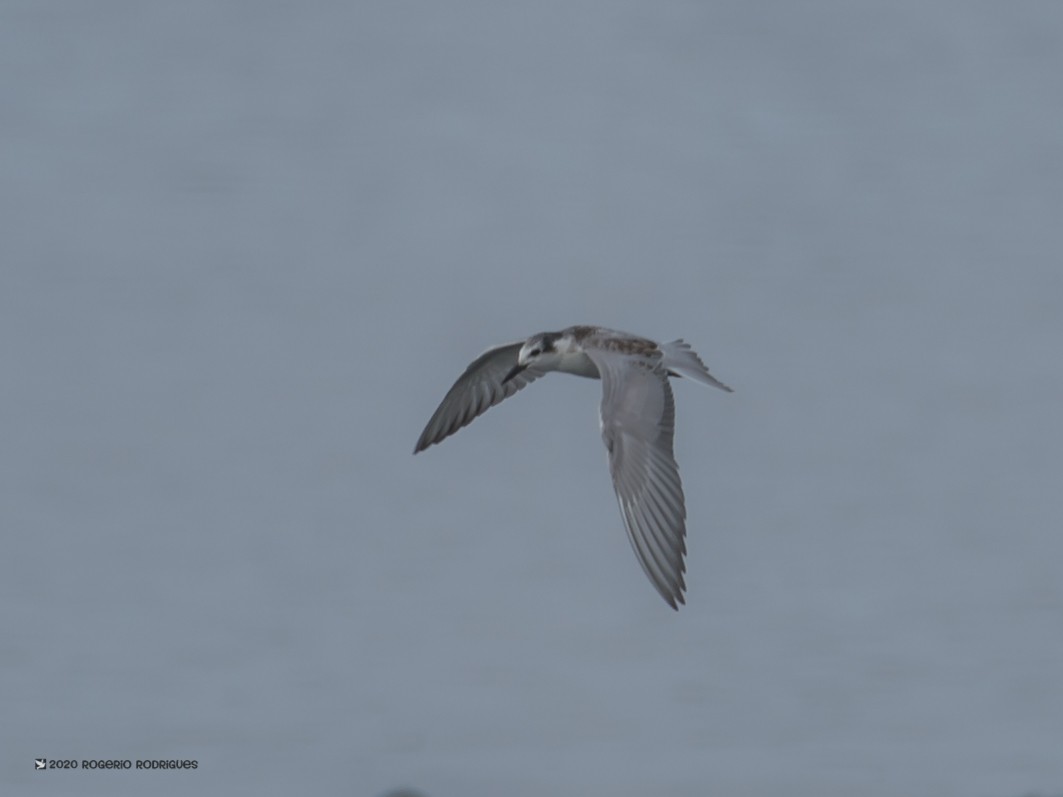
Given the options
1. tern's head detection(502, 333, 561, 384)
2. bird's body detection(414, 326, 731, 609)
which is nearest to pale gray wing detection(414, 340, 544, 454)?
bird's body detection(414, 326, 731, 609)

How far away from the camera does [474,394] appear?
643 inches

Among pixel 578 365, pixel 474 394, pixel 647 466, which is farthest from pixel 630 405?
pixel 474 394

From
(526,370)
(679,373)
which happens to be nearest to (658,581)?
(679,373)

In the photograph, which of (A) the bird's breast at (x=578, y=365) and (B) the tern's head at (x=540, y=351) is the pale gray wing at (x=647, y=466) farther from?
(B) the tern's head at (x=540, y=351)

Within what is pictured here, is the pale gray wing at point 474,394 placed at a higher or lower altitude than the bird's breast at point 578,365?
higher

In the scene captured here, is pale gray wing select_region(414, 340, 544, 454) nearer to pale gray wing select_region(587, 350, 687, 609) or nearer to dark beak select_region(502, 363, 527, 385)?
dark beak select_region(502, 363, 527, 385)

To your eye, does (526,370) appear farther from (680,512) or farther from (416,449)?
(680,512)

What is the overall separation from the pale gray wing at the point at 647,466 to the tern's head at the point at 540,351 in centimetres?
103

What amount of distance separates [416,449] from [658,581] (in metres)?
4.03

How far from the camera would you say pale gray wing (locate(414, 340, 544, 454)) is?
53.1 ft

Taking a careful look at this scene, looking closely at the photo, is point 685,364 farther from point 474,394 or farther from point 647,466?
point 474,394

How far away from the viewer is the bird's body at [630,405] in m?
13.2

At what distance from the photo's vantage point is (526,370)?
16141 millimetres

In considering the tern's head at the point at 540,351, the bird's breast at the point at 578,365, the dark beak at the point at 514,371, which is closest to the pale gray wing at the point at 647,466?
the bird's breast at the point at 578,365
